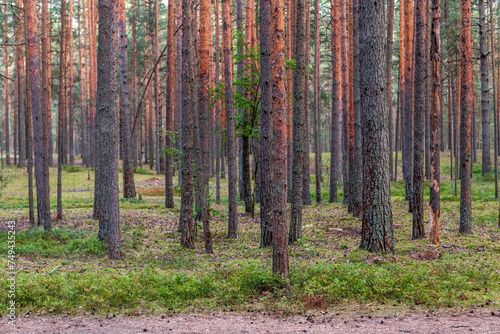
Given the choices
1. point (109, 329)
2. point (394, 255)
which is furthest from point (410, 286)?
point (109, 329)

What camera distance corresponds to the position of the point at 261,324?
584 cm

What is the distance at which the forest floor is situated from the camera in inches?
247

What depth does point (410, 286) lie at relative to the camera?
22.7ft

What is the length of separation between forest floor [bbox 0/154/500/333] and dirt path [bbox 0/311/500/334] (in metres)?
0.04

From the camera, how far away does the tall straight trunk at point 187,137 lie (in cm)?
986

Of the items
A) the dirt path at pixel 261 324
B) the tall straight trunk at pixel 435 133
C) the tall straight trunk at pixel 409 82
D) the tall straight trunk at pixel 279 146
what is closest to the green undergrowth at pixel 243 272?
the dirt path at pixel 261 324

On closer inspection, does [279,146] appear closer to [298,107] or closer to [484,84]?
[298,107]

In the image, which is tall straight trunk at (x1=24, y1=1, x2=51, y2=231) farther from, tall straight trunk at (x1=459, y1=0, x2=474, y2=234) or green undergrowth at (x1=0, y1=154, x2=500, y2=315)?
tall straight trunk at (x1=459, y1=0, x2=474, y2=234)

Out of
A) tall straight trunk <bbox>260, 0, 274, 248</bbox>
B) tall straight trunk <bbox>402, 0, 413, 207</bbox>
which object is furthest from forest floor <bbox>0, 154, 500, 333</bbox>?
tall straight trunk <bbox>402, 0, 413, 207</bbox>

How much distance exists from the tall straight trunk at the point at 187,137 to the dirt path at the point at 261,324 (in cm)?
480

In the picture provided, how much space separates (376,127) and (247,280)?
460 centimetres

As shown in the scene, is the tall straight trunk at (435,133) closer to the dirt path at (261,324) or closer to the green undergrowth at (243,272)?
the green undergrowth at (243,272)

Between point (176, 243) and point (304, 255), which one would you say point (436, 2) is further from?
point (176, 243)

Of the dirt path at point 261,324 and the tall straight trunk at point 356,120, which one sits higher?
the tall straight trunk at point 356,120
